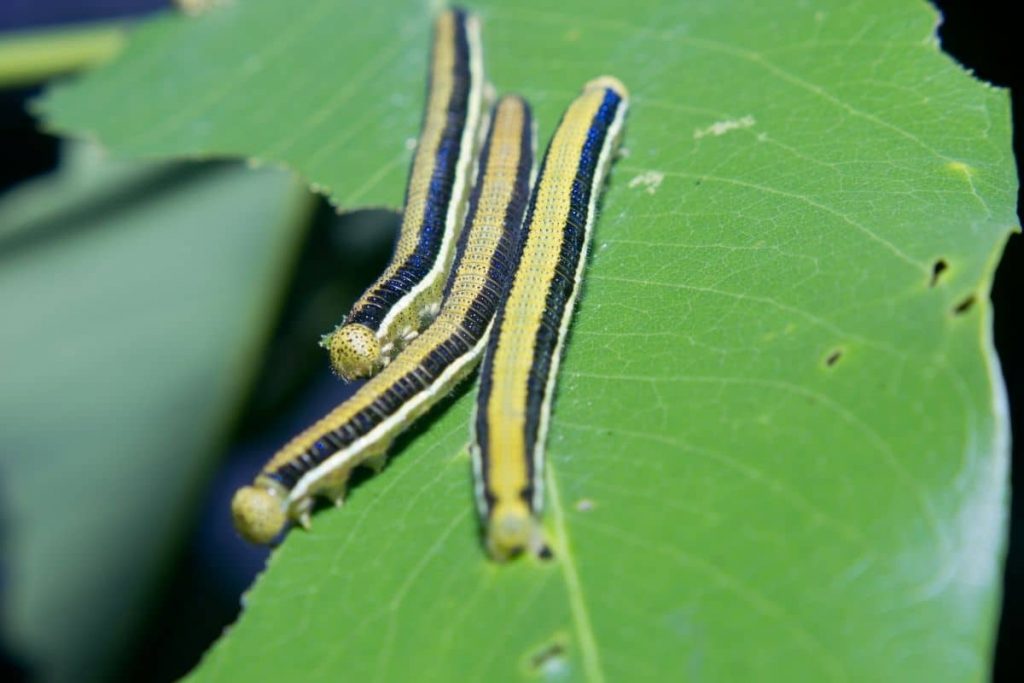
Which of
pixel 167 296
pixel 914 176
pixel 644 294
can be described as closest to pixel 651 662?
pixel 644 294

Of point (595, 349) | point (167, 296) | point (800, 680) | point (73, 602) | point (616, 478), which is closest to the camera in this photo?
point (800, 680)

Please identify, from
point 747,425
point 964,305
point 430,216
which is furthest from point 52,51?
point 964,305

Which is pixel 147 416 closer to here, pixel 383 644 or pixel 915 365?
pixel 383 644

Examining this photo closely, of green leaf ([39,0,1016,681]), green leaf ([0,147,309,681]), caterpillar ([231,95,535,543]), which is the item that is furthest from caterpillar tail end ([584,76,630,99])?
green leaf ([0,147,309,681])

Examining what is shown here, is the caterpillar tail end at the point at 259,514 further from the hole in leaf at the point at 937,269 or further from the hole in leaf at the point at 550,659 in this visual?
the hole in leaf at the point at 937,269

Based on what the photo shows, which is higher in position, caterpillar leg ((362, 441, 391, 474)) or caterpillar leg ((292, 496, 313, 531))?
caterpillar leg ((362, 441, 391, 474))

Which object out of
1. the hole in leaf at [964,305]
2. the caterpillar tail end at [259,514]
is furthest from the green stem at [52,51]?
the hole in leaf at [964,305]

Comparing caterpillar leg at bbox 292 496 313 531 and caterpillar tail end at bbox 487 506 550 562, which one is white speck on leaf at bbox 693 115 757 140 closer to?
caterpillar tail end at bbox 487 506 550 562

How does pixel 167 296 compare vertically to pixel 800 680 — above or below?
below
